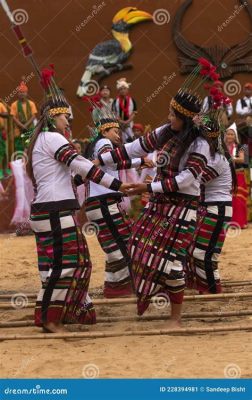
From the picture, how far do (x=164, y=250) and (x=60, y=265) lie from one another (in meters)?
0.76

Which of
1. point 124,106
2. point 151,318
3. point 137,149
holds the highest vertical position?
point 137,149

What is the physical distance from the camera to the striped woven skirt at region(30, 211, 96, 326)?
6613 mm

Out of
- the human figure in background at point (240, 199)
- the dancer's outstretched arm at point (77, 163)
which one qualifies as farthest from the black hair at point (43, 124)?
the human figure in background at point (240, 199)

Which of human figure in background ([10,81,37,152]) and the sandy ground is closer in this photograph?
the sandy ground

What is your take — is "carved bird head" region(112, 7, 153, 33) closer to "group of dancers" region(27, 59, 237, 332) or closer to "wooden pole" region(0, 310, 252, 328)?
"group of dancers" region(27, 59, 237, 332)

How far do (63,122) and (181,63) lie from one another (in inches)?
406

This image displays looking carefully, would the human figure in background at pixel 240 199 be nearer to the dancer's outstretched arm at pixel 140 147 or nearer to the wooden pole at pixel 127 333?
the dancer's outstretched arm at pixel 140 147

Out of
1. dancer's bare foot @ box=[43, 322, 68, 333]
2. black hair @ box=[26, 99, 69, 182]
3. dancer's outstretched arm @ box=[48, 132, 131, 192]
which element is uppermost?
black hair @ box=[26, 99, 69, 182]

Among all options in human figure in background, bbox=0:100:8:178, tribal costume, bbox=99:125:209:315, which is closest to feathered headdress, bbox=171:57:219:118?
tribal costume, bbox=99:125:209:315

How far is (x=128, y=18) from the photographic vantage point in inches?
666

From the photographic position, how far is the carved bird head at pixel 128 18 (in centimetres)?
1689

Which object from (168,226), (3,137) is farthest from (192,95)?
(3,137)

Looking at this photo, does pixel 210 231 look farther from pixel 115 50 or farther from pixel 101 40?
pixel 101 40

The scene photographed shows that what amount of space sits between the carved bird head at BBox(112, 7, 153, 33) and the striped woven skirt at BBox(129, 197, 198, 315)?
34.7 ft
